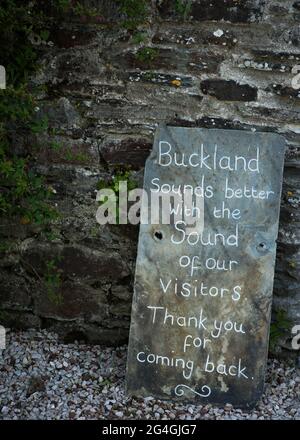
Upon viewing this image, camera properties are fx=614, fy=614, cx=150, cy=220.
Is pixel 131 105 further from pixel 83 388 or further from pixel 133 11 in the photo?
pixel 83 388

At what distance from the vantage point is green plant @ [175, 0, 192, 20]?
284cm

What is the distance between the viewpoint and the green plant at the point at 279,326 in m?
3.14

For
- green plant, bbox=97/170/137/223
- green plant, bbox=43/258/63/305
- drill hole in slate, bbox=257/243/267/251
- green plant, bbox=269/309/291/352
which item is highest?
green plant, bbox=97/170/137/223

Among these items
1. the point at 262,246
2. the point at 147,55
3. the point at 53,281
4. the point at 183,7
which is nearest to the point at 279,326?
the point at 262,246

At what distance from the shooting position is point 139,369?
2980mm

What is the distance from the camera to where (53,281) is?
3246mm

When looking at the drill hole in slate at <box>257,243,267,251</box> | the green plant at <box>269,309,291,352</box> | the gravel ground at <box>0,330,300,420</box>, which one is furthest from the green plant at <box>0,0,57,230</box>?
the green plant at <box>269,309,291,352</box>

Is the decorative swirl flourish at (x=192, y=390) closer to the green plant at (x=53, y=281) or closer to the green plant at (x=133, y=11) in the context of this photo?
the green plant at (x=53, y=281)

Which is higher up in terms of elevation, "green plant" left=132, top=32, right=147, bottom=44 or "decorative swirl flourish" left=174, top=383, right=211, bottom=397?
"green plant" left=132, top=32, right=147, bottom=44

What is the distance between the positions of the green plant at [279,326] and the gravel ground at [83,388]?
0.16 metres

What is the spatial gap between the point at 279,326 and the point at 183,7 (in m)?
1.65

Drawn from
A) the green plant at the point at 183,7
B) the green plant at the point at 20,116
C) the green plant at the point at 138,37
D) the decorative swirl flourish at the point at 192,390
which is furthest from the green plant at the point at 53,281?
the green plant at the point at 183,7

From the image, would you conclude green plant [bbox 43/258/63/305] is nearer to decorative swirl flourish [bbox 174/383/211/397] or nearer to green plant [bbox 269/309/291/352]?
decorative swirl flourish [bbox 174/383/211/397]
